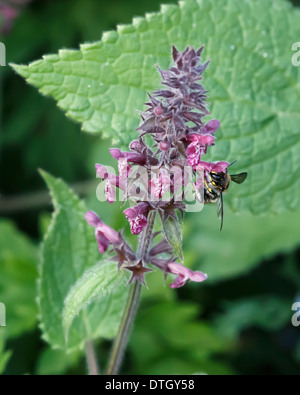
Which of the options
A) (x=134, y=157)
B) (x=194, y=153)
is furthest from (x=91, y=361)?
(x=194, y=153)

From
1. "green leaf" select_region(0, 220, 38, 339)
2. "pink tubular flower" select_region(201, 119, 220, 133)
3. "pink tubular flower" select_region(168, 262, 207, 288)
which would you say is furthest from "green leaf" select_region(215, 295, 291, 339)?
"pink tubular flower" select_region(201, 119, 220, 133)

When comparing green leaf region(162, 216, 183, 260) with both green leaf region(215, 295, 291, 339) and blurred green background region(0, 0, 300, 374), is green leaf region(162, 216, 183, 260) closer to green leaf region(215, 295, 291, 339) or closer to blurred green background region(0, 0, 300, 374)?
blurred green background region(0, 0, 300, 374)

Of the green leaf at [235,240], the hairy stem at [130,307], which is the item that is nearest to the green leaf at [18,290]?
the hairy stem at [130,307]

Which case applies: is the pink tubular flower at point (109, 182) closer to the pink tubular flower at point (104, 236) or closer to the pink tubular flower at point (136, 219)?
the pink tubular flower at point (136, 219)
